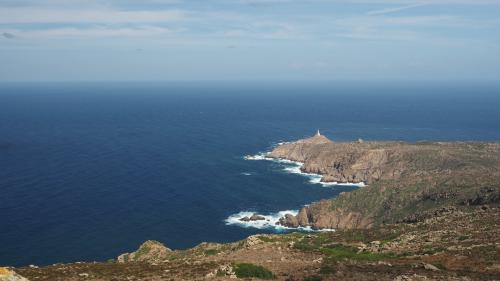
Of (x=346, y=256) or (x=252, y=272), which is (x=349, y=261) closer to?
(x=346, y=256)

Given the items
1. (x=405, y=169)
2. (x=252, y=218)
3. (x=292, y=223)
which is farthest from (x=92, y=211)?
(x=405, y=169)

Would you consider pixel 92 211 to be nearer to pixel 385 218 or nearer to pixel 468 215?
pixel 385 218

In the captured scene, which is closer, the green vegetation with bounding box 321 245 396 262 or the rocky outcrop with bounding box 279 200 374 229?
the green vegetation with bounding box 321 245 396 262

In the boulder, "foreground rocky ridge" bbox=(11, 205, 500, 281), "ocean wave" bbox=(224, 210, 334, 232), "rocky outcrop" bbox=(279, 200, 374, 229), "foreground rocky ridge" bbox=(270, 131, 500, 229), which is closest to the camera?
"foreground rocky ridge" bbox=(11, 205, 500, 281)

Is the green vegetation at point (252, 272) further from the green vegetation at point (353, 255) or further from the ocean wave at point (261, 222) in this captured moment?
the ocean wave at point (261, 222)

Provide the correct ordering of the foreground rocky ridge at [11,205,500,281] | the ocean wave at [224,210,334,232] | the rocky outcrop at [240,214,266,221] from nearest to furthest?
the foreground rocky ridge at [11,205,500,281], the ocean wave at [224,210,334,232], the rocky outcrop at [240,214,266,221]

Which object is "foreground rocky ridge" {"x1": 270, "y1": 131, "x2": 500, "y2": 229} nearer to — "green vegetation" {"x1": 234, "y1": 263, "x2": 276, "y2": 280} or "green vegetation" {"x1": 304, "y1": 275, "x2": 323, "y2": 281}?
"green vegetation" {"x1": 304, "y1": 275, "x2": 323, "y2": 281}

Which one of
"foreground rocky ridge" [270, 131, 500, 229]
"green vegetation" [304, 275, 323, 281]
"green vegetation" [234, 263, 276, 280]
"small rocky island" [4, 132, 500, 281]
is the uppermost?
"green vegetation" [304, 275, 323, 281]

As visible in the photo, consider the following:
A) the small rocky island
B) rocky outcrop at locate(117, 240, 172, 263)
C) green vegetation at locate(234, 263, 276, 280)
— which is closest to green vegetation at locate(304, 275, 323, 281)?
the small rocky island

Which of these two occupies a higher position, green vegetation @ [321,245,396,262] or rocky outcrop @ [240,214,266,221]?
green vegetation @ [321,245,396,262]
